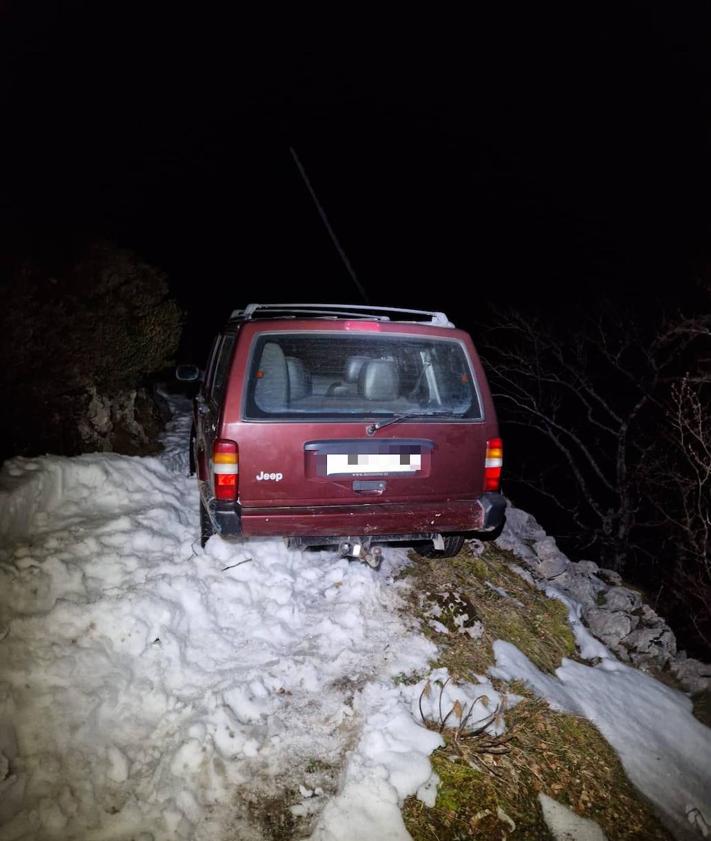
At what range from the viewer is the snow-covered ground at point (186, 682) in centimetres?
249

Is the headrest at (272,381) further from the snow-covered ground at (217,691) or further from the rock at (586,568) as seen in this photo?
the rock at (586,568)

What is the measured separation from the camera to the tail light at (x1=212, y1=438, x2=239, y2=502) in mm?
Result: 3367

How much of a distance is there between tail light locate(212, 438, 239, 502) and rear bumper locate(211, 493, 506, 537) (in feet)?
0.34

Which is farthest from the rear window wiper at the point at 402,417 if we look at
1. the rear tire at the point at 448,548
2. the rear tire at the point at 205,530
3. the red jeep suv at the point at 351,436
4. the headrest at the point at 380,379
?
the rear tire at the point at 205,530

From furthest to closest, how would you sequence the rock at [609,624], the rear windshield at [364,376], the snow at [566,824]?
the rock at [609,624] < the rear windshield at [364,376] < the snow at [566,824]

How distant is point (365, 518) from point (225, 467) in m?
1.00

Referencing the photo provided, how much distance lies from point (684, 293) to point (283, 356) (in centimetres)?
1368

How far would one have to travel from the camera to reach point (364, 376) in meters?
3.95

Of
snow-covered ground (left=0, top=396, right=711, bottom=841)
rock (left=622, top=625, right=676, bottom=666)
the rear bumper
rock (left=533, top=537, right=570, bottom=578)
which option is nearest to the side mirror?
snow-covered ground (left=0, top=396, right=711, bottom=841)

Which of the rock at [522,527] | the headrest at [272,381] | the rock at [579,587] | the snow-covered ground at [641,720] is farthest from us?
the rock at [522,527]

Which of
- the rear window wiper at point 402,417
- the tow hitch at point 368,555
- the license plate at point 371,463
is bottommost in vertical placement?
the tow hitch at point 368,555

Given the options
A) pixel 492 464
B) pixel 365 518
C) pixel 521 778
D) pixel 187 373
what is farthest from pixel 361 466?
pixel 187 373

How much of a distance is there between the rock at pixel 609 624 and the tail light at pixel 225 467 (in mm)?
3921

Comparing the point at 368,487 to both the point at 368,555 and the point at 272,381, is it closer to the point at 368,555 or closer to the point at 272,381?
the point at 272,381
